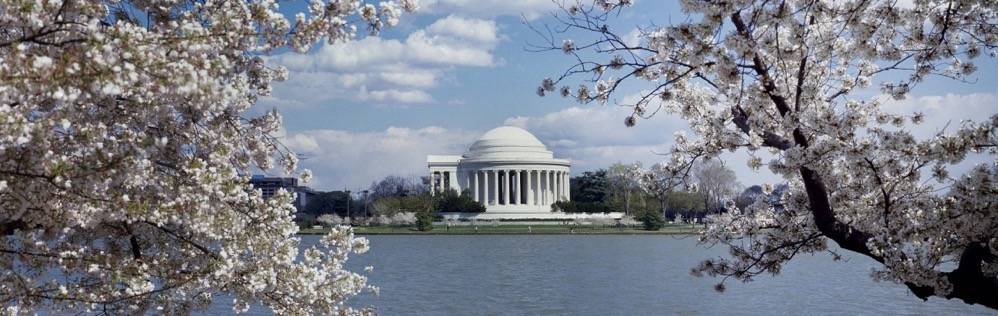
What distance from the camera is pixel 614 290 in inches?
910

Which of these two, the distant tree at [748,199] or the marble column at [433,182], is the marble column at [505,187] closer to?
the marble column at [433,182]

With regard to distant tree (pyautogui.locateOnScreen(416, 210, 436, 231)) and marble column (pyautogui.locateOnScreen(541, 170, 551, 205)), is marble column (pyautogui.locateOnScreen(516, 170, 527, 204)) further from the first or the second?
distant tree (pyautogui.locateOnScreen(416, 210, 436, 231))

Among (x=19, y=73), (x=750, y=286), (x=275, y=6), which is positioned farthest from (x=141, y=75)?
(x=750, y=286)

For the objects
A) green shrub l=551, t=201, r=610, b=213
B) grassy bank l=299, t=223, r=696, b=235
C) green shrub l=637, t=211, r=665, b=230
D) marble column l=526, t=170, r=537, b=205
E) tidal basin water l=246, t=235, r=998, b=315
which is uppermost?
marble column l=526, t=170, r=537, b=205

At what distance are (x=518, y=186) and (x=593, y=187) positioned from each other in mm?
8266

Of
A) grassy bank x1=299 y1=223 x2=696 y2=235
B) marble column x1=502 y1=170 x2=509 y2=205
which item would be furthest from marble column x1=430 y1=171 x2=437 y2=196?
grassy bank x1=299 y1=223 x2=696 y2=235

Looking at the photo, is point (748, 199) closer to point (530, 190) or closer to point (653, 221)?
point (653, 221)

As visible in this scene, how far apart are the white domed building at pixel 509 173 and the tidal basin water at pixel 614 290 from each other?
2285 inches

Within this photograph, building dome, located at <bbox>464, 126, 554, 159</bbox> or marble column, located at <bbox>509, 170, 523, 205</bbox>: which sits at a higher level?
building dome, located at <bbox>464, 126, 554, 159</bbox>

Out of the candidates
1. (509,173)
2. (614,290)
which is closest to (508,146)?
(509,173)

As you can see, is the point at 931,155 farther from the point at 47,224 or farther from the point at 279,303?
the point at 47,224

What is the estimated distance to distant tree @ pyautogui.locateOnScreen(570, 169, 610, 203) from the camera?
93.3 meters

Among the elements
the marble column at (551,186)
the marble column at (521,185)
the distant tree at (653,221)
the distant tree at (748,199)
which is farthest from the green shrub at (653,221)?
the marble column at (551,186)

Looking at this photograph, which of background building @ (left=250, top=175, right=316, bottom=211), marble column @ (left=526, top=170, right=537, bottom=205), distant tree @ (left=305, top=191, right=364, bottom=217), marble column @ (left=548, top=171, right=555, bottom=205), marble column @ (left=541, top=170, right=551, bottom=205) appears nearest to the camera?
background building @ (left=250, top=175, right=316, bottom=211)
